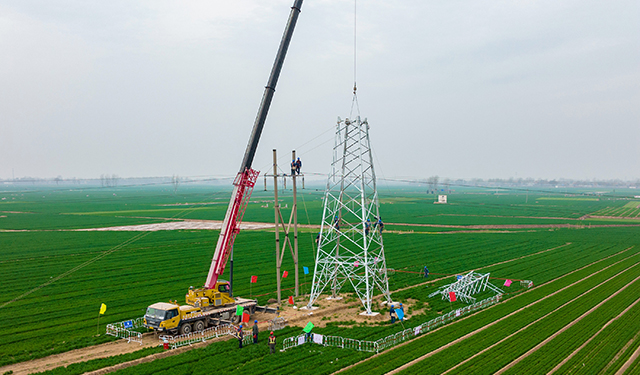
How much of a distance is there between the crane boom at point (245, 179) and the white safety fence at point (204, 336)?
3194 millimetres

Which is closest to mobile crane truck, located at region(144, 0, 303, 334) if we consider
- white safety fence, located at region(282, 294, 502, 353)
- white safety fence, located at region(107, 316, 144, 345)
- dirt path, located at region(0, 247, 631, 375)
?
white safety fence, located at region(107, 316, 144, 345)

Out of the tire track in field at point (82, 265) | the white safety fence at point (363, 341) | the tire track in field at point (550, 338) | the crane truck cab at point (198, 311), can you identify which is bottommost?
the tire track in field at point (550, 338)

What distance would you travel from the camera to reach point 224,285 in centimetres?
3192

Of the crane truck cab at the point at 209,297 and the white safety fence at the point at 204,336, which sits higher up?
the crane truck cab at the point at 209,297

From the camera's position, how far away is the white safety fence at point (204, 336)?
2661 cm

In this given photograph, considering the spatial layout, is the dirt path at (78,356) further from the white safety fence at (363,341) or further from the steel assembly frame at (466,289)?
the steel assembly frame at (466,289)

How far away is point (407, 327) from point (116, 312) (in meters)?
20.9

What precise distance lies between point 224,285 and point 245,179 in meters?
7.45

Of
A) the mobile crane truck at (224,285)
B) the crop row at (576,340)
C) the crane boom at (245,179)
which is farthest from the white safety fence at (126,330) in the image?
Result: the crop row at (576,340)

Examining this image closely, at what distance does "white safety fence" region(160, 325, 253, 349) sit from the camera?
87.3 feet

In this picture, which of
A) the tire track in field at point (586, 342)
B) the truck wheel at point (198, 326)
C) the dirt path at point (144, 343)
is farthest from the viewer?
the truck wheel at point (198, 326)

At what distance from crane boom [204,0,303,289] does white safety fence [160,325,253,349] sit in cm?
319

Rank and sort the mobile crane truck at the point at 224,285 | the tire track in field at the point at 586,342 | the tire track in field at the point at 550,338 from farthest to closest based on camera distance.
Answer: the mobile crane truck at the point at 224,285
the tire track in field at the point at 550,338
the tire track in field at the point at 586,342

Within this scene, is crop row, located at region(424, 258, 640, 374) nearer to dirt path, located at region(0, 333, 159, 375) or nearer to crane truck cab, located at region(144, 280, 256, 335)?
crane truck cab, located at region(144, 280, 256, 335)
